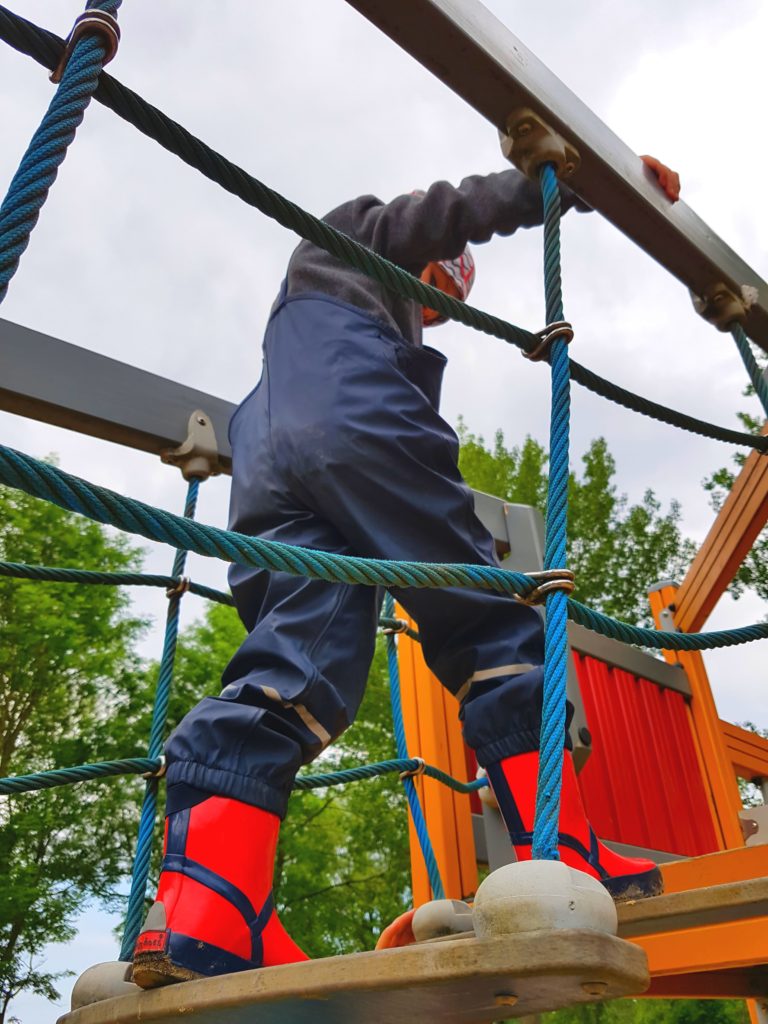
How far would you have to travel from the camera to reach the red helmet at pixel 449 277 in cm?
158

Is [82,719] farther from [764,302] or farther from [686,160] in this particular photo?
[686,160]

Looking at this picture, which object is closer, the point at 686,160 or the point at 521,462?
the point at 521,462

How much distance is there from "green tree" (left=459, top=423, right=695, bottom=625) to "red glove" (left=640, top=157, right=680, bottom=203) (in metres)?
8.62

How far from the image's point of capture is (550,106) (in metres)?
1.26

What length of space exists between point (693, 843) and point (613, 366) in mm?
19679

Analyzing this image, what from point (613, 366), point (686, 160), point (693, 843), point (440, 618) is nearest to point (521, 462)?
point (686, 160)

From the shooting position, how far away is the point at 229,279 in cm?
1545

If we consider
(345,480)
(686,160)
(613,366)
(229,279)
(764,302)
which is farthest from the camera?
(613,366)

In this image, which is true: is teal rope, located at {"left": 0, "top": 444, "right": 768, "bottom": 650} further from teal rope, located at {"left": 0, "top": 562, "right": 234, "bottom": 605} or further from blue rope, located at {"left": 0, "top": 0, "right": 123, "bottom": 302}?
teal rope, located at {"left": 0, "top": 562, "right": 234, "bottom": 605}

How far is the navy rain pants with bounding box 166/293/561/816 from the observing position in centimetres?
103

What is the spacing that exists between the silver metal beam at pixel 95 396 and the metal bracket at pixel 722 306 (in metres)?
0.96

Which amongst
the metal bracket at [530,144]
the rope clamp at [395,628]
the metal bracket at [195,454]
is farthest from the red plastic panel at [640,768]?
the metal bracket at [530,144]

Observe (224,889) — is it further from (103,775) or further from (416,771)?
(416,771)

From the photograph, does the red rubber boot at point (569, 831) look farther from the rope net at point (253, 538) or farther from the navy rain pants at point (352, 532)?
the rope net at point (253, 538)
